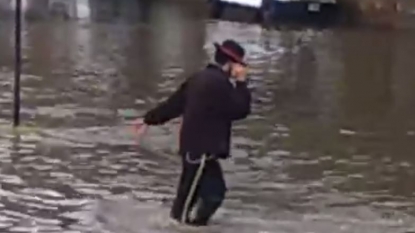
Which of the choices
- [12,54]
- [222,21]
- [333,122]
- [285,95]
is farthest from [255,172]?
[222,21]

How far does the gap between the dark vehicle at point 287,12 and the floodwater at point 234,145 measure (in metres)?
7.87

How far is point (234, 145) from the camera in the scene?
12.6 metres

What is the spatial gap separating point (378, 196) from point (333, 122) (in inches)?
170

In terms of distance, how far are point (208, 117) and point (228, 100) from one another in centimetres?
20

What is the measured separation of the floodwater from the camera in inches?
369

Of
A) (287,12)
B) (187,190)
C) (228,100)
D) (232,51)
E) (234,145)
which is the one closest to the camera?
(228,100)

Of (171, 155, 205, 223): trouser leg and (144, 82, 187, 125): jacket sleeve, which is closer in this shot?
(171, 155, 205, 223): trouser leg

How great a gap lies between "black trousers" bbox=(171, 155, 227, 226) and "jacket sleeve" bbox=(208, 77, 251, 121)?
1.25 feet

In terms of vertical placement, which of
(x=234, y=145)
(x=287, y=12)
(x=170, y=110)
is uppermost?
(x=170, y=110)

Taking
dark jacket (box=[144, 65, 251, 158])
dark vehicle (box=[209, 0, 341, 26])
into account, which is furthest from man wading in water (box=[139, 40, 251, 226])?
dark vehicle (box=[209, 0, 341, 26])

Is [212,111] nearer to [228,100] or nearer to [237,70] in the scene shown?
[228,100]

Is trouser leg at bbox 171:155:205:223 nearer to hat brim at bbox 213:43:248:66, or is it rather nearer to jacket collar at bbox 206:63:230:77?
jacket collar at bbox 206:63:230:77

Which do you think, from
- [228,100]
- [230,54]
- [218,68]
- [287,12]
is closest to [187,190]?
[228,100]

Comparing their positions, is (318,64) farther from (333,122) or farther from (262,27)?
(262,27)
